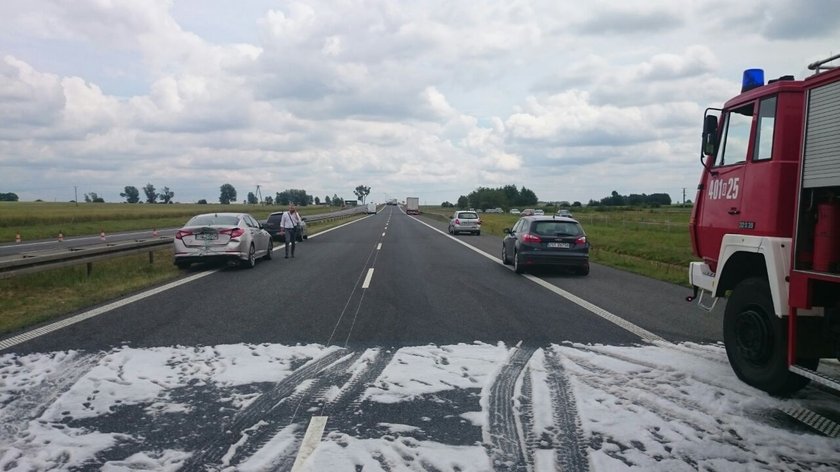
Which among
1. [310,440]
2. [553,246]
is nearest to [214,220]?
[553,246]

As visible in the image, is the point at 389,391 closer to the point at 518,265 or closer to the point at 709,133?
the point at 709,133

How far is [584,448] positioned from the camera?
4328 millimetres

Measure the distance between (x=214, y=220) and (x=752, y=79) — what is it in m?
13.5

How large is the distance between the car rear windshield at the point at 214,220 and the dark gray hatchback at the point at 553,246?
7476 millimetres

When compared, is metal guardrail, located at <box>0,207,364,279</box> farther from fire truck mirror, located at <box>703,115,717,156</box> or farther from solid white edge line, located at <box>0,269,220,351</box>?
fire truck mirror, located at <box>703,115,717,156</box>

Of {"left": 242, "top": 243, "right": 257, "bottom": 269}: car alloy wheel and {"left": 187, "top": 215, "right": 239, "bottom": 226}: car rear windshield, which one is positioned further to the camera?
{"left": 242, "top": 243, "right": 257, "bottom": 269}: car alloy wheel

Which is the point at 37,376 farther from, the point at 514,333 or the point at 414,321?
the point at 514,333

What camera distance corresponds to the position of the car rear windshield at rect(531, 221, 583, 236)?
15.8 meters

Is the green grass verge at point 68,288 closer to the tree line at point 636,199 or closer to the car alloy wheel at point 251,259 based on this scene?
the car alloy wheel at point 251,259

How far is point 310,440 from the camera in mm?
4441

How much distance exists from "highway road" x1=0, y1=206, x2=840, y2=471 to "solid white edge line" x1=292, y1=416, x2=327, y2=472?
19 millimetres

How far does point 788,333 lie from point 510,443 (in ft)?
8.50

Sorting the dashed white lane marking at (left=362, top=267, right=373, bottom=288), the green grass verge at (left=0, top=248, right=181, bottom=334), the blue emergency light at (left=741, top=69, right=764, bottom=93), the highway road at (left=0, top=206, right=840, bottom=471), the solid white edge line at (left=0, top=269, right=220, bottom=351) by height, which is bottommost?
the green grass verge at (left=0, top=248, right=181, bottom=334)

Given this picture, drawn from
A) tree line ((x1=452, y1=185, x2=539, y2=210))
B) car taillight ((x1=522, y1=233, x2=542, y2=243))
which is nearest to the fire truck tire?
car taillight ((x1=522, y1=233, x2=542, y2=243))
